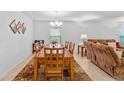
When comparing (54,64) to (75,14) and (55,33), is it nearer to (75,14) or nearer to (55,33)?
(75,14)

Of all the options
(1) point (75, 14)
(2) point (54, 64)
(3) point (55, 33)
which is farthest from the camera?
(3) point (55, 33)

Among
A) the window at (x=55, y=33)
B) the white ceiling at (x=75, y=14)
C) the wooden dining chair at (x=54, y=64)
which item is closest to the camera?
the wooden dining chair at (x=54, y=64)

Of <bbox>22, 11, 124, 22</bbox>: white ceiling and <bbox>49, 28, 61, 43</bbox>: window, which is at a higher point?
<bbox>22, 11, 124, 22</bbox>: white ceiling

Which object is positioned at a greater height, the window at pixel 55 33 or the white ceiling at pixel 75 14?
the white ceiling at pixel 75 14

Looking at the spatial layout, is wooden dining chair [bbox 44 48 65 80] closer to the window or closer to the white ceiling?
the white ceiling

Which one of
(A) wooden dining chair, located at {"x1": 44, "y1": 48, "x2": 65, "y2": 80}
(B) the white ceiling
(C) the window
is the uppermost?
(B) the white ceiling

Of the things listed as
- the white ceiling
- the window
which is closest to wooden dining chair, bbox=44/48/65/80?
the white ceiling

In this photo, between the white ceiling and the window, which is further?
the window

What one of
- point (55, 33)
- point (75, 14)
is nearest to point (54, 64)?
point (75, 14)

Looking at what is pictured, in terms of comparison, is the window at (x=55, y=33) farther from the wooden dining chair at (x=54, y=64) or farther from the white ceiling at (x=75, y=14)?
the wooden dining chair at (x=54, y=64)

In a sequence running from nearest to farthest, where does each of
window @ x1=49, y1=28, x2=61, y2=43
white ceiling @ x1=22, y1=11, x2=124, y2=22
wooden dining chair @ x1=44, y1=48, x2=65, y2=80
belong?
1. wooden dining chair @ x1=44, y1=48, x2=65, y2=80
2. white ceiling @ x1=22, y1=11, x2=124, y2=22
3. window @ x1=49, y1=28, x2=61, y2=43

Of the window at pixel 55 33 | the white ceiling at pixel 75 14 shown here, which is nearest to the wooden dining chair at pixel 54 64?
the white ceiling at pixel 75 14

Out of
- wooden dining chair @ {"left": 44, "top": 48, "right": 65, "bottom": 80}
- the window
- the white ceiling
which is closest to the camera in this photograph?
wooden dining chair @ {"left": 44, "top": 48, "right": 65, "bottom": 80}
